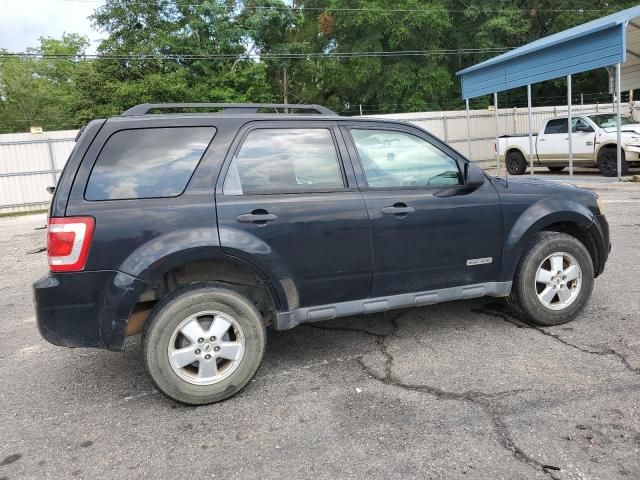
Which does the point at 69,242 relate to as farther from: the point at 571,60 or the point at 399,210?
the point at 571,60

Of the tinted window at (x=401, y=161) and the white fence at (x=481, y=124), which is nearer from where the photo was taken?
the tinted window at (x=401, y=161)

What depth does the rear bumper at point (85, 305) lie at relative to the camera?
3.16 meters

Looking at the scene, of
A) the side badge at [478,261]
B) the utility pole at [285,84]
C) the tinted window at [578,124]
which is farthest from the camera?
the utility pole at [285,84]

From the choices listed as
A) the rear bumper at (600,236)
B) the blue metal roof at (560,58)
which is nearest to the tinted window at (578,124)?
the blue metal roof at (560,58)

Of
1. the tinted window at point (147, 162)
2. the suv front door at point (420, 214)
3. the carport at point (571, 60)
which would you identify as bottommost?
the suv front door at point (420, 214)

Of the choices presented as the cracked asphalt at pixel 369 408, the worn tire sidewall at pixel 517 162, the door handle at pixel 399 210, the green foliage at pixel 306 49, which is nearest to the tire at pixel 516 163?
the worn tire sidewall at pixel 517 162

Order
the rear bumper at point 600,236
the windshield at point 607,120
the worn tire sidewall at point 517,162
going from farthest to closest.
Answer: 1. the worn tire sidewall at point 517,162
2. the windshield at point 607,120
3. the rear bumper at point 600,236

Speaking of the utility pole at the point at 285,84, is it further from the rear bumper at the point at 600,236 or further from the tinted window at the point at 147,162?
the tinted window at the point at 147,162

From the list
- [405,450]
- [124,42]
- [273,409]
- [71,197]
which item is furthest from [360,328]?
[124,42]

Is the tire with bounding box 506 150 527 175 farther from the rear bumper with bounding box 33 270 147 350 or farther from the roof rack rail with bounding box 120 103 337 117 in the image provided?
the rear bumper with bounding box 33 270 147 350

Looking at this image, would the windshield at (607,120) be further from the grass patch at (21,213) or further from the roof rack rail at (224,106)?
the grass patch at (21,213)

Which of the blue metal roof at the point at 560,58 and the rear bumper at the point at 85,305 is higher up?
the blue metal roof at the point at 560,58

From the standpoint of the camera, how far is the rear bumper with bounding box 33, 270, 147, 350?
3.16 metres

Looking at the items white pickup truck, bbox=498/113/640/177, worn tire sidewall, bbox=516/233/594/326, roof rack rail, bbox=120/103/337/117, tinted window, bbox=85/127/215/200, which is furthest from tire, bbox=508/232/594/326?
white pickup truck, bbox=498/113/640/177
